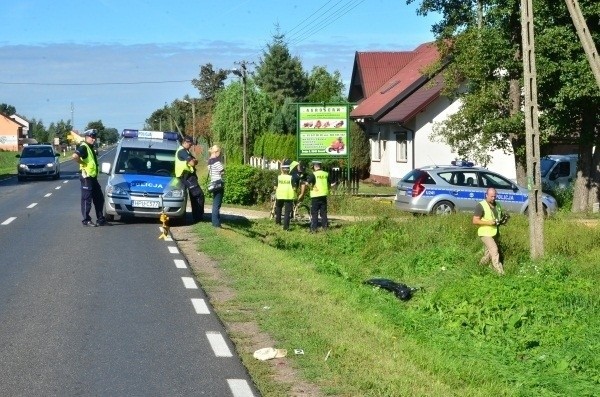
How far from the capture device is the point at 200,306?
1096 cm

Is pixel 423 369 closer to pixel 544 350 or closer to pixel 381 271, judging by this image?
pixel 544 350

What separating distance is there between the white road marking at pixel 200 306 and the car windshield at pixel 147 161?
1094 centimetres

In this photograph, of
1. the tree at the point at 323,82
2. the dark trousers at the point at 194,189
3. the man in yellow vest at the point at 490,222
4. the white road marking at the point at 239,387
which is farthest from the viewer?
the tree at the point at 323,82

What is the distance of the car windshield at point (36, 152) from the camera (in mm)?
49562

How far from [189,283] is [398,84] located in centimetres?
3835

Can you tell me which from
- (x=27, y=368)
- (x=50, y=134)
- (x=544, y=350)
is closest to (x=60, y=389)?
(x=27, y=368)

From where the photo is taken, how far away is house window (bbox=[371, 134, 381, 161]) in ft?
158

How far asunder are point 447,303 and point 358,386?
15.9 feet

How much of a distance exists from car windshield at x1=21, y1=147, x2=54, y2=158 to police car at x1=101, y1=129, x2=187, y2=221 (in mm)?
28233

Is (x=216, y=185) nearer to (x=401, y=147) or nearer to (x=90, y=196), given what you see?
(x=90, y=196)

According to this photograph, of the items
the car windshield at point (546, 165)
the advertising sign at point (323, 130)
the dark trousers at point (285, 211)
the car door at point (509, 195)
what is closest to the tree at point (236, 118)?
the advertising sign at point (323, 130)

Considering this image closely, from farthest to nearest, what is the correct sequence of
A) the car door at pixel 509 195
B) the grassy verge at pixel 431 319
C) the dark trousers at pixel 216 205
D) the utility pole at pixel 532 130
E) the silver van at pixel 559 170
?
the silver van at pixel 559 170
the car door at pixel 509 195
the dark trousers at pixel 216 205
the utility pole at pixel 532 130
the grassy verge at pixel 431 319

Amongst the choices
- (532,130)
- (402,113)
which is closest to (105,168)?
(532,130)

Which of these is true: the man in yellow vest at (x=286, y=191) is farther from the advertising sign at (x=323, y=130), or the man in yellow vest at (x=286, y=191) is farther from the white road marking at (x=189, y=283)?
the white road marking at (x=189, y=283)
